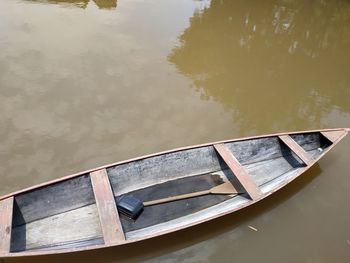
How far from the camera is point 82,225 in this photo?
4.32 meters

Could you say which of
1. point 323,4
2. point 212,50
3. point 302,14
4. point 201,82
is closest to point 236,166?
point 201,82

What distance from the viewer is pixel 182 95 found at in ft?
22.7

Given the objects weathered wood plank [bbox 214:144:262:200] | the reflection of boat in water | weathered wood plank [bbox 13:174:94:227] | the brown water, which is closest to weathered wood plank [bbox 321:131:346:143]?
the brown water

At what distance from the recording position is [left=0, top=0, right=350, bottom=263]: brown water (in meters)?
4.64

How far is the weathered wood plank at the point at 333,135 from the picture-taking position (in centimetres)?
549

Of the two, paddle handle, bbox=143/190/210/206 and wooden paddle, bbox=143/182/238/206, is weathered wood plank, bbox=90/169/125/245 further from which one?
wooden paddle, bbox=143/182/238/206

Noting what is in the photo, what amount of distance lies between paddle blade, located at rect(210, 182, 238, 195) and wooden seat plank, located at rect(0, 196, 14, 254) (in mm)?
2468

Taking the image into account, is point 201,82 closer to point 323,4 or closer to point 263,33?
point 263,33

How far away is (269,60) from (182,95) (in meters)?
2.59

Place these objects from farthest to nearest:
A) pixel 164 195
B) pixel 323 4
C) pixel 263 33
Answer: pixel 323 4 < pixel 263 33 < pixel 164 195

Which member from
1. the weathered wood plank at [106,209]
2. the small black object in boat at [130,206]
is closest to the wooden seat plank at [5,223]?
the weathered wood plank at [106,209]

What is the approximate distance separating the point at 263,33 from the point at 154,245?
6759mm

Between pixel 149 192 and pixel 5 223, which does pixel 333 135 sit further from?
pixel 5 223

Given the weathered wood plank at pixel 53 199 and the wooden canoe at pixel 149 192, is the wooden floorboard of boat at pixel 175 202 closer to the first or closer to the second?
the wooden canoe at pixel 149 192
